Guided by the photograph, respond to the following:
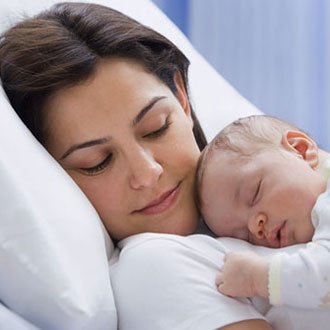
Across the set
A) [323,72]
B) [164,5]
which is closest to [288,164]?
[323,72]

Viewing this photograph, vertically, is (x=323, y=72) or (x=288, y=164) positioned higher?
(x=288, y=164)

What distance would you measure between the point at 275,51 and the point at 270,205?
4.26ft

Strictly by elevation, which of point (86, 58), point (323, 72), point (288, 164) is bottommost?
point (323, 72)

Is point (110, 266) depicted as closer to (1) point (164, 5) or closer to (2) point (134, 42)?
(2) point (134, 42)

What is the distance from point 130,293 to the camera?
102 centimetres

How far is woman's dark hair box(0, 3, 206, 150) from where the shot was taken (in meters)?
1.21

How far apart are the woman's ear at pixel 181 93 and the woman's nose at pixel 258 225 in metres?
0.32

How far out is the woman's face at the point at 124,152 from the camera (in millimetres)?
1171

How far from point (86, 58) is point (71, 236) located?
13.5 inches

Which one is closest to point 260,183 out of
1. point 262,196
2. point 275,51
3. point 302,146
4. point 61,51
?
point 262,196

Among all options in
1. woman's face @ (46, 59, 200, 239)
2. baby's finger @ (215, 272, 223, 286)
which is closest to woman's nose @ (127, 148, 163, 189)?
woman's face @ (46, 59, 200, 239)

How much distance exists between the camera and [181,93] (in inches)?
54.4

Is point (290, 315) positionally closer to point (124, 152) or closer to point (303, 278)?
point (303, 278)

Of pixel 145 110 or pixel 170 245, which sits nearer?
pixel 170 245
